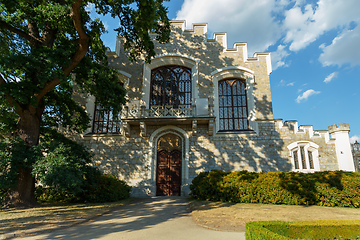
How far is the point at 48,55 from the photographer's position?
8.75 m

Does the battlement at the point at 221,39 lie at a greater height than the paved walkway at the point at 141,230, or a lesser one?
greater

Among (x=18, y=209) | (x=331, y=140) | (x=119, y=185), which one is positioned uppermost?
(x=331, y=140)

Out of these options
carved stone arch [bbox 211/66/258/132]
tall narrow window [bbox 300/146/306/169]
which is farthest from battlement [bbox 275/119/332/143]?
carved stone arch [bbox 211/66/258/132]

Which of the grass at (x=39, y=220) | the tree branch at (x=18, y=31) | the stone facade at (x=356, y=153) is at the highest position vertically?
the tree branch at (x=18, y=31)

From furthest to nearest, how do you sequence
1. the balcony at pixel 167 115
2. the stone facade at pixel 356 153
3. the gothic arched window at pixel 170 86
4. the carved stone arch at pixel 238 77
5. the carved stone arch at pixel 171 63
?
the stone facade at pixel 356 153 → the gothic arched window at pixel 170 86 → the carved stone arch at pixel 171 63 → the carved stone arch at pixel 238 77 → the balcony at pixel 167 115

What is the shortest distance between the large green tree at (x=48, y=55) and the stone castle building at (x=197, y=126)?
3507 mm

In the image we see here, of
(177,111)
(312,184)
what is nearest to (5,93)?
(177,111)

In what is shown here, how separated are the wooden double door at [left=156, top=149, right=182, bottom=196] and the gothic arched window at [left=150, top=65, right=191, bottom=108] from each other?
3.44 m

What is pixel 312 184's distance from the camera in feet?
33.8

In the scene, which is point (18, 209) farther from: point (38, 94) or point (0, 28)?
point (0, 28)

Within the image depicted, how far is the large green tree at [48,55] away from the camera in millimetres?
8391

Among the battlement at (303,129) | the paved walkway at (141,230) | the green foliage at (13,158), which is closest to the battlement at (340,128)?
the battlement at (303,129)

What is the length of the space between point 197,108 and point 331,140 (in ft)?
29.6

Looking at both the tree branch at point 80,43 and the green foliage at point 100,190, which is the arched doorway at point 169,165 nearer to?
the green foliage at point 100,190
